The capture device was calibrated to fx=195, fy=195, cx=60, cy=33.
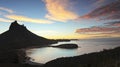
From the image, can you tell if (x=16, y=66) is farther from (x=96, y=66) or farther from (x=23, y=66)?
(x=96, y=66)

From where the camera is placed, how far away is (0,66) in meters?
24.4

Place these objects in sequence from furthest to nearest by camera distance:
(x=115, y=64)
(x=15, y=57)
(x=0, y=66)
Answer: (x=15, y=57) < (x=0, y=66) < (x=115, y=64)

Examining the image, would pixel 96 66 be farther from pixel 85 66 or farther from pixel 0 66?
pixel 0 66

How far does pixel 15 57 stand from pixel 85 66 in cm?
2907

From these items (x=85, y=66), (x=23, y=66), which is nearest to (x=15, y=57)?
(x=23, y=66)

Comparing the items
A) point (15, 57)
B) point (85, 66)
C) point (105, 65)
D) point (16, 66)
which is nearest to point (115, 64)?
point (105, 65)

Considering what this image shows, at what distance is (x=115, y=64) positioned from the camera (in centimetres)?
1241

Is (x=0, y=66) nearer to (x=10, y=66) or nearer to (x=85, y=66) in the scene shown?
(x=10, y=66)

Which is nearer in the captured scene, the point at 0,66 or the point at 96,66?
the point at 96,66

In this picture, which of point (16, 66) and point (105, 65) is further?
point (16, 66)

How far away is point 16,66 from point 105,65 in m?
15.5

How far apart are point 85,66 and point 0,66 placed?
14856 mm

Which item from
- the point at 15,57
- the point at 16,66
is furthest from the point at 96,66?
the point at 15,57

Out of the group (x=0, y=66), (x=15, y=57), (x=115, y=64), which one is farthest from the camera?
(x=15, y=57)
